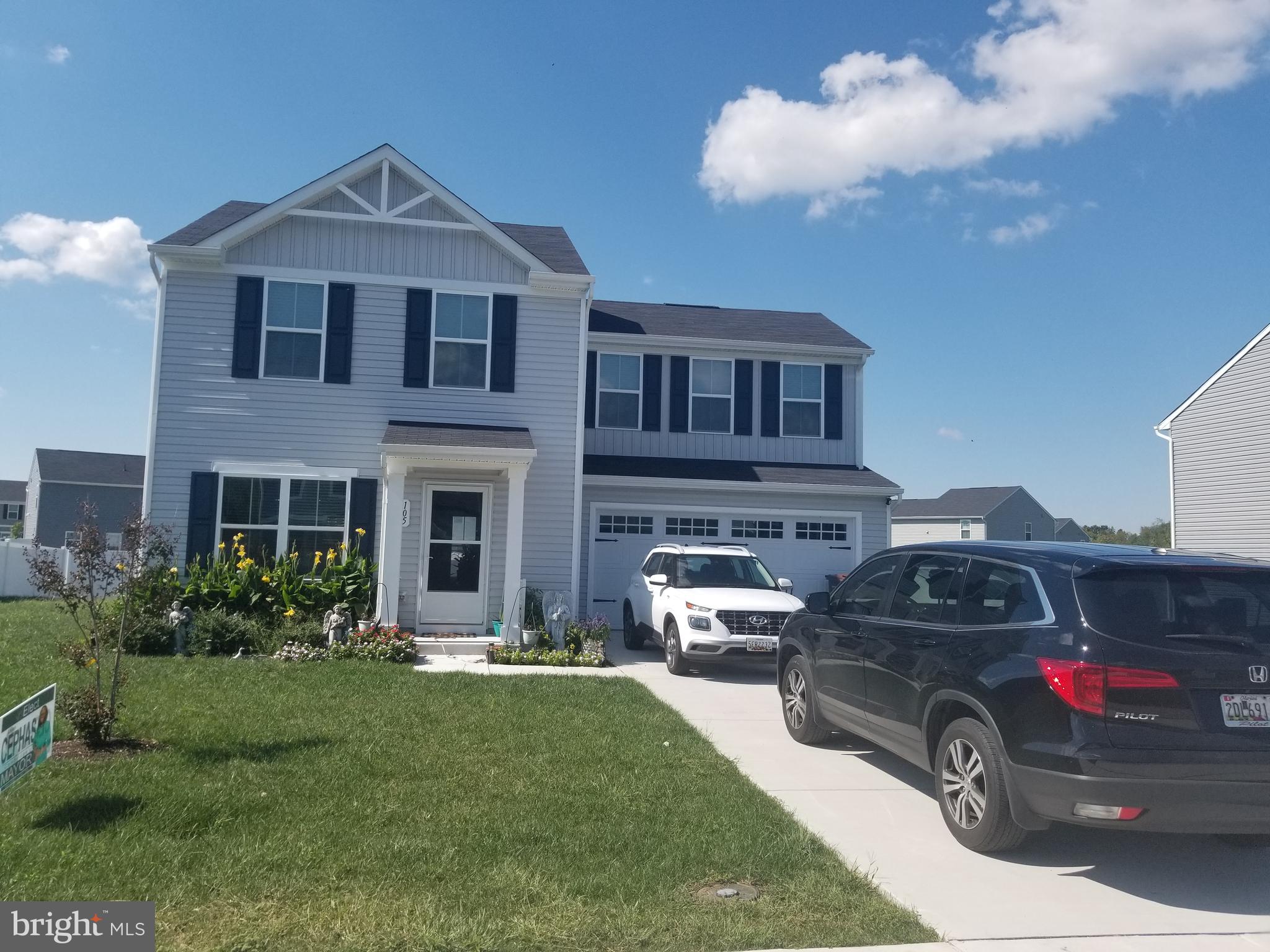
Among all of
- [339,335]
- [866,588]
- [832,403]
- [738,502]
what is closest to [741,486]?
[738,502]

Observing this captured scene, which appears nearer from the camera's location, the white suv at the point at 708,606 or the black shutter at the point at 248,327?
the white suv at the point at 708,606

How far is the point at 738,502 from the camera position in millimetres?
17125

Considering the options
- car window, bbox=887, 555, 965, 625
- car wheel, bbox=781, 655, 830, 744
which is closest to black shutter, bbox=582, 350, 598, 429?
car wheel, bbox=781, 655, 830, 744

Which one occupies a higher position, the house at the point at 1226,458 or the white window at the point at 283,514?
the house at the point at 1226,458

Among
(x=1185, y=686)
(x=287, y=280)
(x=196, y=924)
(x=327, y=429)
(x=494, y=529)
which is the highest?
(x=287, y=280)

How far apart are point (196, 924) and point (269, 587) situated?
31.7 feet

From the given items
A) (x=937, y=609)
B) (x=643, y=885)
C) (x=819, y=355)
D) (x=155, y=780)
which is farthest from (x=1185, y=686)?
(x=819, y=355)

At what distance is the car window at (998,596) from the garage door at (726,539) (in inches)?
425

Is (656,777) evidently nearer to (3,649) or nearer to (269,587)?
(269,587)

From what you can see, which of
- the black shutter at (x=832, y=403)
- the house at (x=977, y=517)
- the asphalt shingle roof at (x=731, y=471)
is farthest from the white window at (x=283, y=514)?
the house at (x=977, y=517)

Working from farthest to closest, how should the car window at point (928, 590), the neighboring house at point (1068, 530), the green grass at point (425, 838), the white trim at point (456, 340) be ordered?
the neighboring house at point (1068, 530), the white trim at point (456, 340), the car window at point (928, 590), the green grass at point (425, 838)

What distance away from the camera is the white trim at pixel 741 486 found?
16562mm

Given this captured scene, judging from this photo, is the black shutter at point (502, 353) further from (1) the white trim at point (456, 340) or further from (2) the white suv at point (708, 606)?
(2) the white suv at point (708, 606)

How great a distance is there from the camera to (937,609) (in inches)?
242
